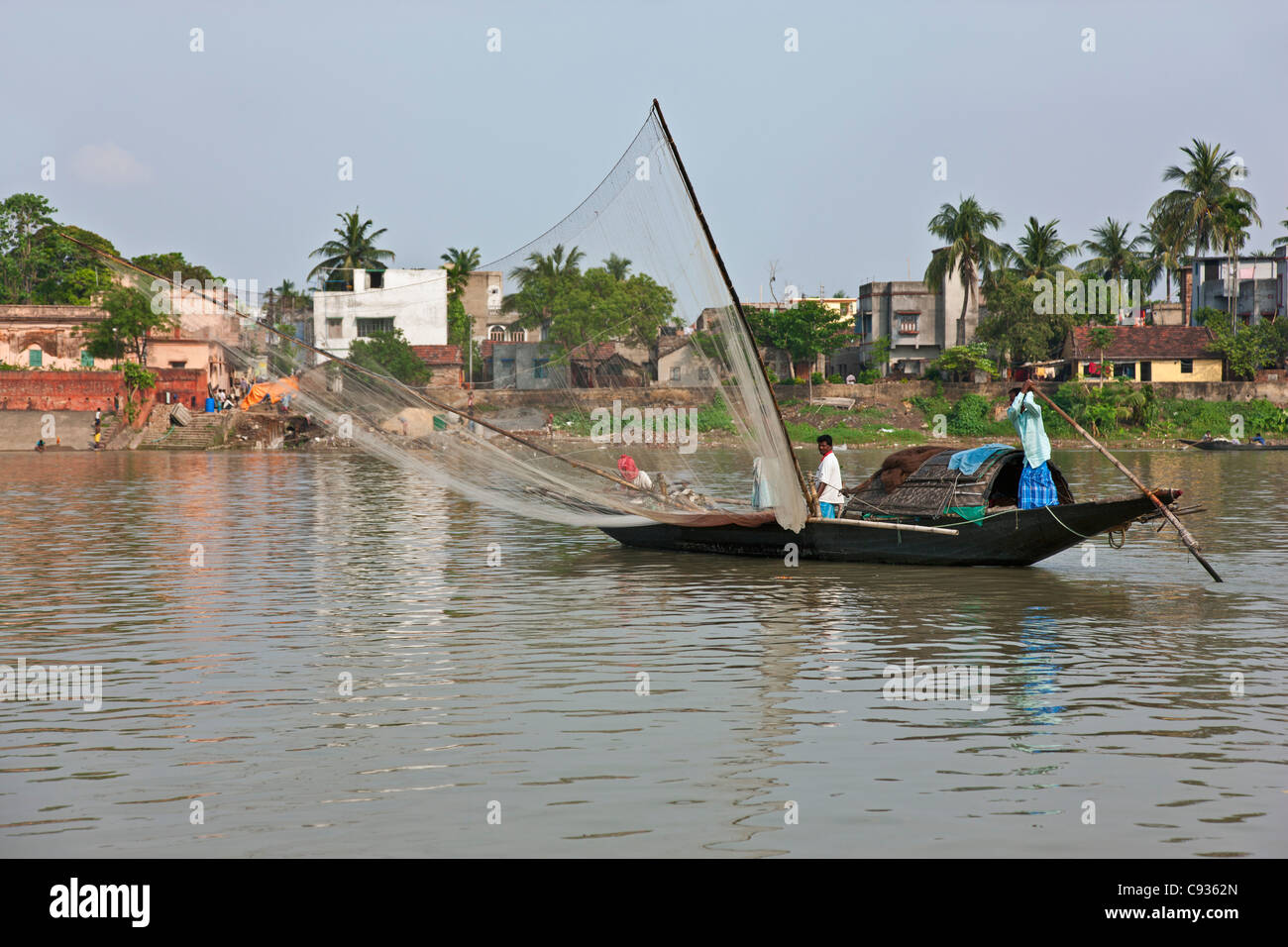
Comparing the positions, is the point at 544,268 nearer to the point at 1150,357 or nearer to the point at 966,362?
the point at 966,362

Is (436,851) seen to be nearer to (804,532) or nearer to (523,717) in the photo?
(523,717)

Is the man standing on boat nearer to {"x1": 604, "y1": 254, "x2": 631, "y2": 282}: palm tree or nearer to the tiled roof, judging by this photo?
{"x1": 604, "y1": 254, "x2": 631, "y2": 282}: palm tree

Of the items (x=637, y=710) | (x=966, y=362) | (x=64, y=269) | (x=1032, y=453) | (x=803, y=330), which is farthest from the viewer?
(x=803, y=330)

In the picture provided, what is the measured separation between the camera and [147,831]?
19.9 feet

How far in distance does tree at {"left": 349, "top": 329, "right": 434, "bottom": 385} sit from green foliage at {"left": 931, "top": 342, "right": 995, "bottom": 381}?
99.0 ft

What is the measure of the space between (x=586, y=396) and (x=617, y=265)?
1.96 meters

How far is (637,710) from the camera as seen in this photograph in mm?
8547

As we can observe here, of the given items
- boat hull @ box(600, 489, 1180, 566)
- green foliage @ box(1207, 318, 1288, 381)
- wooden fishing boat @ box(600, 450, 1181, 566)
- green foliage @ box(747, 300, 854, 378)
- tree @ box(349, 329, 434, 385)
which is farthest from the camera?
green foliage @ box(747, 300, 854, 378)

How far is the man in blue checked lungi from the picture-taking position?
48.1 ft

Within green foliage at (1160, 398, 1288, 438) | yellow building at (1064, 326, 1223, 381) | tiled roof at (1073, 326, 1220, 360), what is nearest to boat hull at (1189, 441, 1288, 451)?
green foliage at (1160, 398, 1288, 438)

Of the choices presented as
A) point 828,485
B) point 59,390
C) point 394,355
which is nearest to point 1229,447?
point 394,355

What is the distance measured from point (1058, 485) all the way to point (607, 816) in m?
11.2

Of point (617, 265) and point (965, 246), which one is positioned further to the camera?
point (965, 246)
